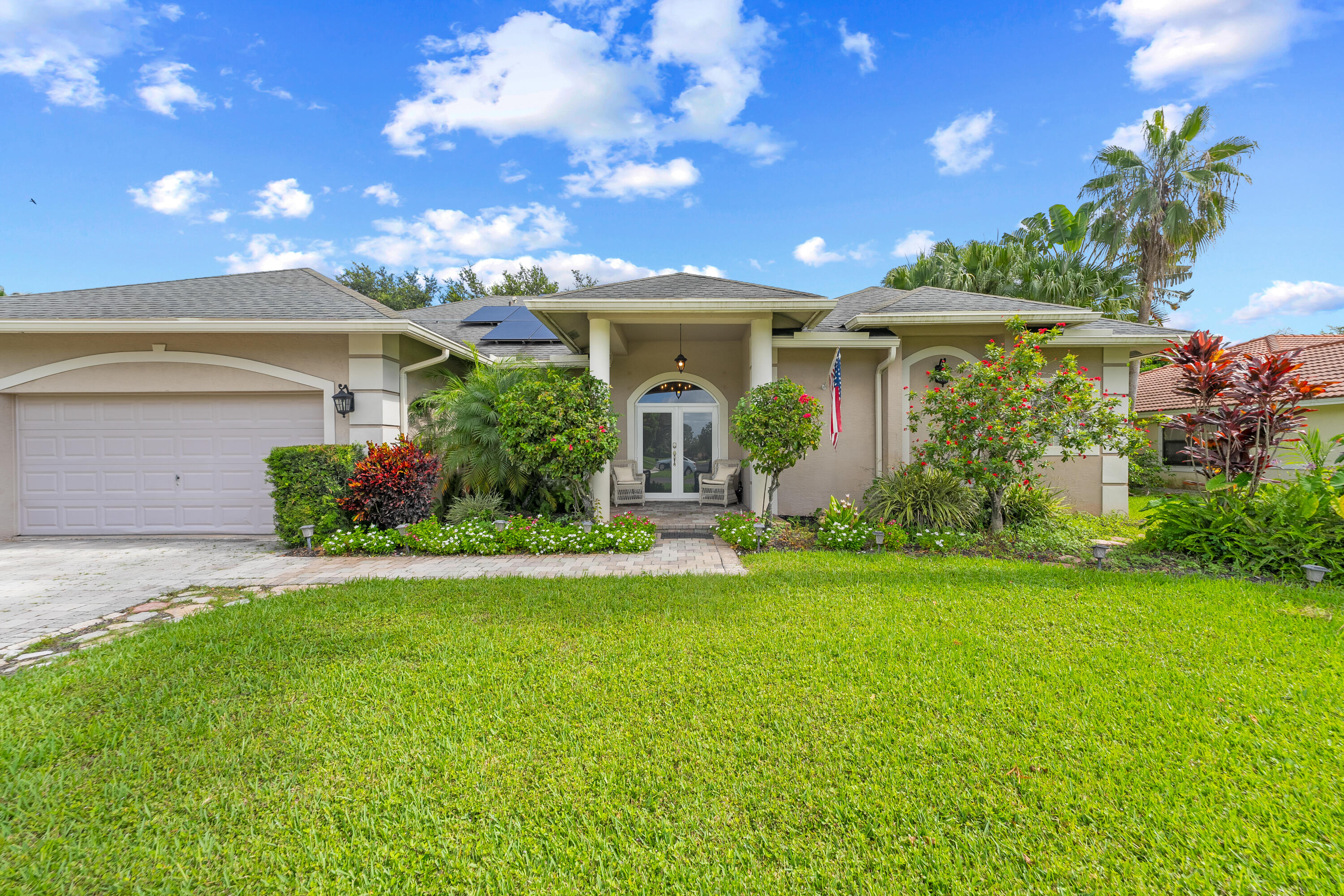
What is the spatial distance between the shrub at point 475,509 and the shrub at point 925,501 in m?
5.24

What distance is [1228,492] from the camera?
6340 millimetres

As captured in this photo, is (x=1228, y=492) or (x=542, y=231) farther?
(x=542, y=231)

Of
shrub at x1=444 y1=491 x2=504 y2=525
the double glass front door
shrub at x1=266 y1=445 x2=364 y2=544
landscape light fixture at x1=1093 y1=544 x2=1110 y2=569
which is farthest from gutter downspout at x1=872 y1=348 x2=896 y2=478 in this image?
shrub at x1=266 y1=445 x2=364 y2=544

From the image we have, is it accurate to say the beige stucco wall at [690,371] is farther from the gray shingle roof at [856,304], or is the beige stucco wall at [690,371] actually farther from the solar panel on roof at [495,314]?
the solar panel on roof at [495,314]

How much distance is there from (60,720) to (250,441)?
6.34 meters

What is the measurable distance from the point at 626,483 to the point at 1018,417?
19.9 feet

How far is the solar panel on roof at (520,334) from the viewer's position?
36.4 feet

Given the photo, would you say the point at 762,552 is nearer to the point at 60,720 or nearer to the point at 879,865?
the point at 879,865

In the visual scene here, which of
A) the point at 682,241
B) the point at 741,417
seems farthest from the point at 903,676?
the point at 682,241

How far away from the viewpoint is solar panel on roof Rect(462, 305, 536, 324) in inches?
475

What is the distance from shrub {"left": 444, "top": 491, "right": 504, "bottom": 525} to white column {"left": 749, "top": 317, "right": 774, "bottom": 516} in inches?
146

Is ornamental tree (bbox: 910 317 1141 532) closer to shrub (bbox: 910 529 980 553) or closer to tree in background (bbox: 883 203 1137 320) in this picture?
shrub (bbox: 910 529 980 553)

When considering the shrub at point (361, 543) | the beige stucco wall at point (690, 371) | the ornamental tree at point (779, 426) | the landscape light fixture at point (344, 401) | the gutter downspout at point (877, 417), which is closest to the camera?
the shrub at point (361, 543)

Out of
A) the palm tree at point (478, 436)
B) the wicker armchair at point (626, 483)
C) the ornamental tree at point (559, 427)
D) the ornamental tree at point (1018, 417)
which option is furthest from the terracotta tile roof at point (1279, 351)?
the palm tree at point (478, 436)
